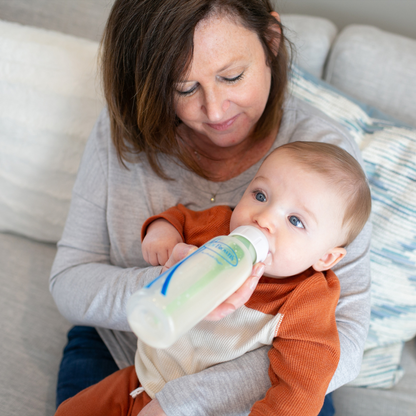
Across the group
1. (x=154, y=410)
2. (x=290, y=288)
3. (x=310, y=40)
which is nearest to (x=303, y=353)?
(x=290, y=288)

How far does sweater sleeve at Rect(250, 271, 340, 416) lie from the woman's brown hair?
1.87ft

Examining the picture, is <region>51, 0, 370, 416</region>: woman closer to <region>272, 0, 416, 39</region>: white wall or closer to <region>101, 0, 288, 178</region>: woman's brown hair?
<region>101, 0, 288, 178</region>: woman's brown hair

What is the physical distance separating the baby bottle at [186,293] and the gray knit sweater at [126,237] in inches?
13.5

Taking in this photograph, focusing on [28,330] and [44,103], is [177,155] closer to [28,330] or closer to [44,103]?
[44,103]

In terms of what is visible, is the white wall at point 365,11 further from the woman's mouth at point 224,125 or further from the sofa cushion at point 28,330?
the sofa cushion at point 28,330

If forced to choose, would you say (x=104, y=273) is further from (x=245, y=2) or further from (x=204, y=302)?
(x=245, y=2)

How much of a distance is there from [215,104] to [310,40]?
0.83 metres

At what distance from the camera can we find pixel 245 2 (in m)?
1.03

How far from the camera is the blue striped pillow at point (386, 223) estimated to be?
1318 mm

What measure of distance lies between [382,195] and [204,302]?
95 centimetres

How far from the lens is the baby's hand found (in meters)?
1.02

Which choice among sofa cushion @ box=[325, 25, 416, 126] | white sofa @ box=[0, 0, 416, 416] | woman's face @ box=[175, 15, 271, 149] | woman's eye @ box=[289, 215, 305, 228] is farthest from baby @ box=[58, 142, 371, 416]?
sofa cushion @ box=[325, 25, 416, 126]

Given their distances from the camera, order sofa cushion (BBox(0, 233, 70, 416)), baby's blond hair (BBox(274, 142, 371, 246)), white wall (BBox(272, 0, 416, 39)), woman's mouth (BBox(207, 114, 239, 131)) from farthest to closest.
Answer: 1. white wall (BBox(272, 0, 416, 39))
2. sofa cushion (BBox(0, 233, 70, 416))
3. woman's mouth (BBox(207, 114, 239, 131))
4. baby's blond hair (BBox(274, 142, 371, 246))

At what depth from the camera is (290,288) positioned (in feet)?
3.04
